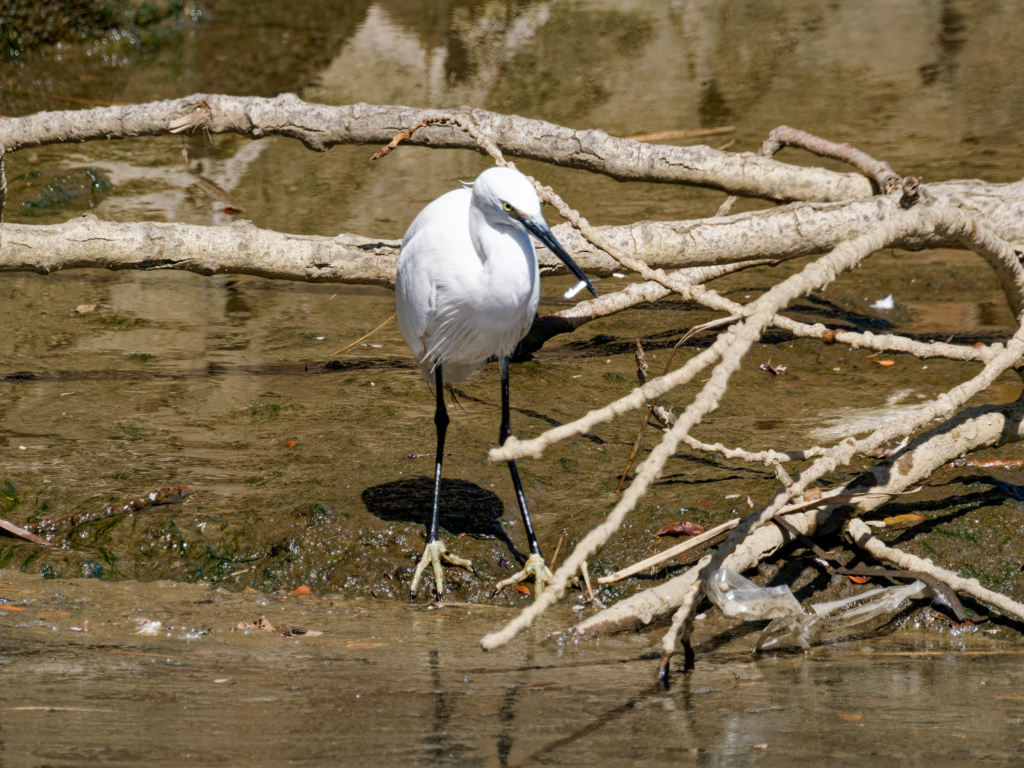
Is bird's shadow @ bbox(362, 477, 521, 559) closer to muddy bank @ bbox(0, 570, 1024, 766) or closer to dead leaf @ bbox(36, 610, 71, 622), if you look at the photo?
muddy bank @ bbox(0, 570, 1024, 766)

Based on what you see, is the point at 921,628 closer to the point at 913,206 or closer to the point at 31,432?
the point at 913,206

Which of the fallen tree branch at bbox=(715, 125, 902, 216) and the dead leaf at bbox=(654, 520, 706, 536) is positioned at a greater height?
the fallen tree branch at bbox=(715, 125, 902, 216)

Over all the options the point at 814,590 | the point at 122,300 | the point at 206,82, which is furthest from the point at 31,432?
the point at 206,82

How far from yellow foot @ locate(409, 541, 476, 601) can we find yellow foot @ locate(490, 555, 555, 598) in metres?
0.17

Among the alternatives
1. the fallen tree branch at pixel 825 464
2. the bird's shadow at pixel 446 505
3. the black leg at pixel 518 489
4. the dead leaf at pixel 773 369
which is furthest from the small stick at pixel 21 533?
the dead leaf at pixel 773 369

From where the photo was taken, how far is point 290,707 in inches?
86.5

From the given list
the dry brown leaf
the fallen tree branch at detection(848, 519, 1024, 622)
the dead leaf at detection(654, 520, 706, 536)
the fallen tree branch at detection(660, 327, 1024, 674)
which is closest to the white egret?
the dead leaf at detection(654, 520, 706, 536)

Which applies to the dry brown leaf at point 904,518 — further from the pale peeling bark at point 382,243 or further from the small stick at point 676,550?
the pale peeling bark at point 382,243

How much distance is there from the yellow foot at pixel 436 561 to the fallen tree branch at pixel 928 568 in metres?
1.40

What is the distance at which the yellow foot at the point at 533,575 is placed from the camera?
3.41 m

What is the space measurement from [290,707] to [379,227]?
5.90 meters

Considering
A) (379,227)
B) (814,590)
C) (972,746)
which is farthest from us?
(379,227)

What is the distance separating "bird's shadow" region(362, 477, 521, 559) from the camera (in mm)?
3820

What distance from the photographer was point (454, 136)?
567 centimetres
